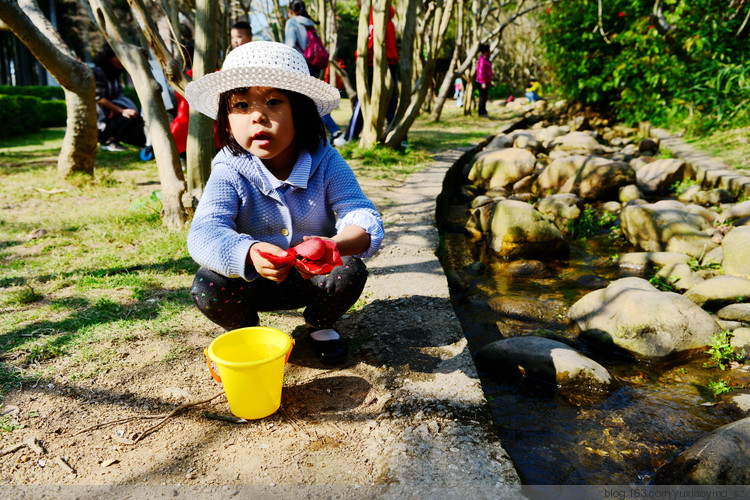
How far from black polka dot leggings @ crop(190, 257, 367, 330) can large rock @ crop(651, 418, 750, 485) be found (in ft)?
4.20

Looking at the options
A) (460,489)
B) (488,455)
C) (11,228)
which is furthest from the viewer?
(11,228)

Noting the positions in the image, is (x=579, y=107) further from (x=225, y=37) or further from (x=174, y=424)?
(x=174, y=424)

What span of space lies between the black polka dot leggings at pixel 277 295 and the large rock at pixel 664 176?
518 cm

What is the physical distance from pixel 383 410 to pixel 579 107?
12.4 metres

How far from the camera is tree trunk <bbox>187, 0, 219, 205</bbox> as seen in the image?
11.4ft

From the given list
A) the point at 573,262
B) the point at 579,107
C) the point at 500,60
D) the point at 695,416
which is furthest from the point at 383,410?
the point at 500,60

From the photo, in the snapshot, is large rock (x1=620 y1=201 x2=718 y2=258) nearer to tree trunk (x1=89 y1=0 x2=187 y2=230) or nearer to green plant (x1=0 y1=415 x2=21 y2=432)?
tree trunk (x1=89 y1=0 x2=187 y2=230)

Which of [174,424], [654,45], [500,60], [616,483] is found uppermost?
[500,60]

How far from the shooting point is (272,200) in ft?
6.72

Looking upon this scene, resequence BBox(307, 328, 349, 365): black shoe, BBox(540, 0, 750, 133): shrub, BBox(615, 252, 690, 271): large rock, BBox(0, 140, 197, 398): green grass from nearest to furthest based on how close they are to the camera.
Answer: BBox(307, 328, 349, 365): black shoe
BBox(0, 140, 197, 398): green grass
BBox(615, 252, 690, 271): large rock
BBox(540, 0, 750, 133): shrub

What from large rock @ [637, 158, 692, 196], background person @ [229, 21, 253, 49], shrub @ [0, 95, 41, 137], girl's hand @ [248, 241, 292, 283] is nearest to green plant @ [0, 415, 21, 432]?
girl's hand @ [248, 241, 292, 283]

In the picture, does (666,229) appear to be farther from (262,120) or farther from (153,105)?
(153,105)

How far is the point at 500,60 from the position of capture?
23.7 meters

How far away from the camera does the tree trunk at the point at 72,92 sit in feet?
15.9
